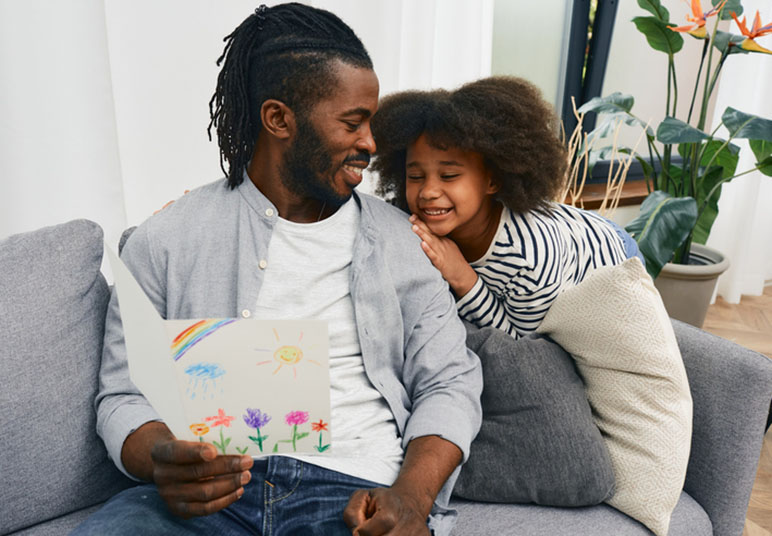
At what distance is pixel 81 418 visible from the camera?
3.65ft

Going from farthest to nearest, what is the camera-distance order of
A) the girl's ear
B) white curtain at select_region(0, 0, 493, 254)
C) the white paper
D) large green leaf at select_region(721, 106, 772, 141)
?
large green leaf at select_region(721, 106, 772, 141)
white curtain at select_region(0, 0, 493, 254)
the girl's ear
the white paper

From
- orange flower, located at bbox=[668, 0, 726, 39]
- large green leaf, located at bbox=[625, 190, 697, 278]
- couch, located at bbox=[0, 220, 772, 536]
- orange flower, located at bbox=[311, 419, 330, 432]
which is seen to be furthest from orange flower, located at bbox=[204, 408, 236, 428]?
orange flower, located at bbox=[668, 0, 726, 39]

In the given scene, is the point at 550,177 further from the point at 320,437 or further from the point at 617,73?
the point at 617,73

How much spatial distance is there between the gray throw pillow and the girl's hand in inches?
5.7

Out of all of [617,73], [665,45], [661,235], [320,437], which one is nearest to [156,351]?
[320,437]

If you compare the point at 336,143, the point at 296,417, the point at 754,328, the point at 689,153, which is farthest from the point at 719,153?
the point at 296,417

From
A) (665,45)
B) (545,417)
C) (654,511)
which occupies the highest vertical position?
(665,45)

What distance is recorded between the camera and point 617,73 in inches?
129

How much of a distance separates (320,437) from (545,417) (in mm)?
480

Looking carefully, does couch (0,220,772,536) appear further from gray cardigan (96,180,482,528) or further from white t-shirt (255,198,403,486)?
white t-shirt (255,198,403,486)

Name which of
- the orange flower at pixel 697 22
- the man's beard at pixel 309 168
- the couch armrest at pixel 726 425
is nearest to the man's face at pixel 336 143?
the man's beard at pixel 309 168

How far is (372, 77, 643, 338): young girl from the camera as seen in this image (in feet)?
4.25

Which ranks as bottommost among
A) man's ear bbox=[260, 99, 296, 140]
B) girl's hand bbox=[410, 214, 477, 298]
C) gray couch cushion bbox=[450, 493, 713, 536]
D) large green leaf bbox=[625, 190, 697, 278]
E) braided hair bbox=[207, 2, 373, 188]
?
gray couch cushion bbox=[450, 493, 713, 536]

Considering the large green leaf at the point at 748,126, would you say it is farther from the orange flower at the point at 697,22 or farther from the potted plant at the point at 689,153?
the orange flower at the point at 697,22
